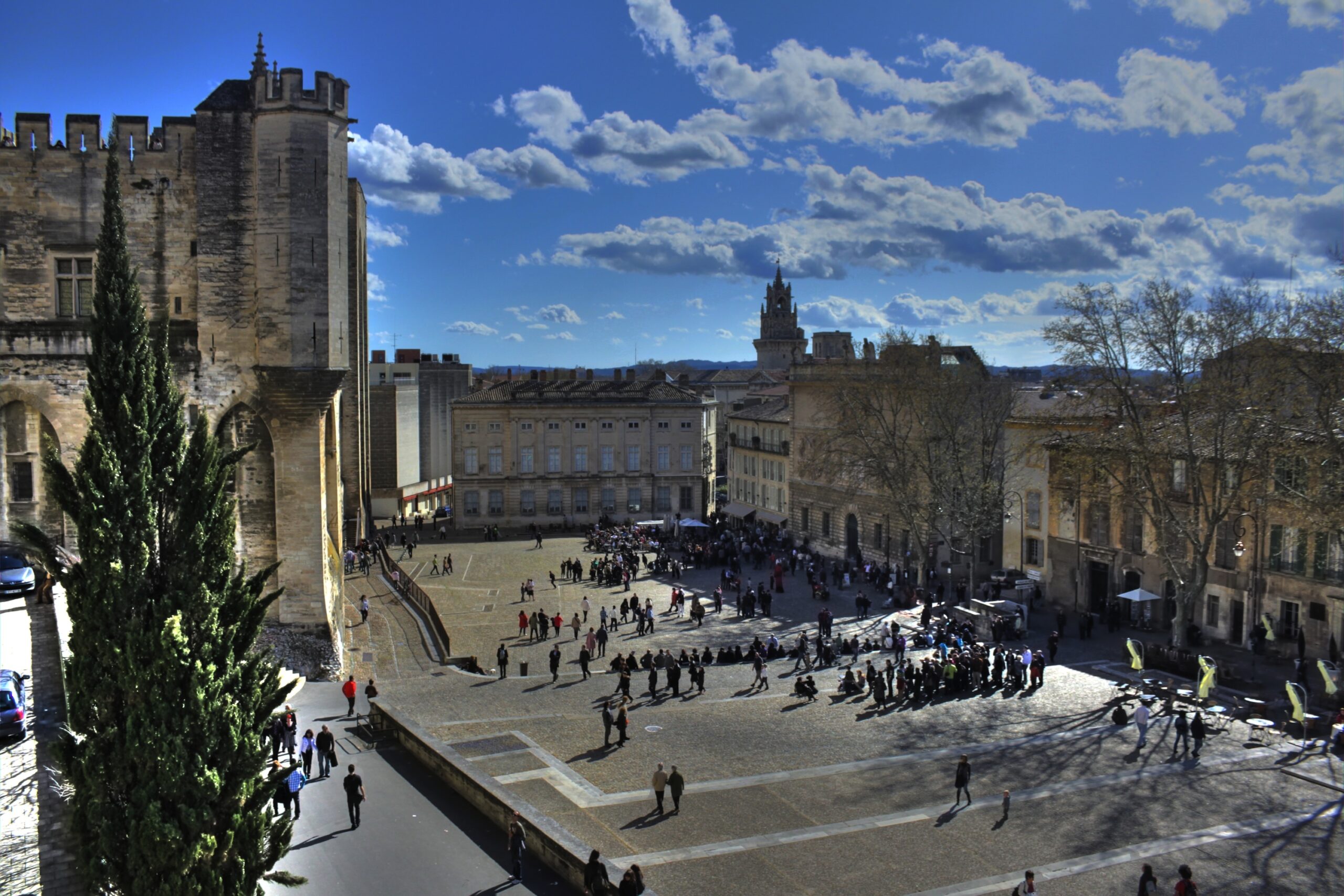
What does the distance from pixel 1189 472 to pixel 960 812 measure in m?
14.7

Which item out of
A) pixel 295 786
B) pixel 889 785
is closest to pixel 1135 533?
pixel 889 785

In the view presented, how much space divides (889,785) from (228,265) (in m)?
19.1

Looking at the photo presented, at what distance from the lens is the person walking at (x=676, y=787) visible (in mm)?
15836

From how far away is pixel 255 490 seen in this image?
2466 centimetres

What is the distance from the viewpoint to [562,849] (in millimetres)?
13281

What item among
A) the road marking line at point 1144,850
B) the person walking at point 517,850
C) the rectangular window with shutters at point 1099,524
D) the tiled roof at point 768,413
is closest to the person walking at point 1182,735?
the road marking line at point 1144,850

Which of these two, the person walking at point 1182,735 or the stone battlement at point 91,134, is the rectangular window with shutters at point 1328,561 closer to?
the person walking at point 1182,735

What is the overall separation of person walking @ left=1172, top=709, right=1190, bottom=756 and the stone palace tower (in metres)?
19.3

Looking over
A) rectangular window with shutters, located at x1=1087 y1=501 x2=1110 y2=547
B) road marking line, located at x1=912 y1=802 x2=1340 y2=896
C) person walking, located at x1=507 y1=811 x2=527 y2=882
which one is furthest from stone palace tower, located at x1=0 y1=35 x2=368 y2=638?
rectangular window with shutters, located at x1=1087 y1=501 x2=1110 y2=547

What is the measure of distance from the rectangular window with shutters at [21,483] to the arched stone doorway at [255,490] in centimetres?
513

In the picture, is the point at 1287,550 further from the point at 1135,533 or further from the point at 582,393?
the point at 582,393

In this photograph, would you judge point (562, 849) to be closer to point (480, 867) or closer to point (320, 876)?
point (480, 867)

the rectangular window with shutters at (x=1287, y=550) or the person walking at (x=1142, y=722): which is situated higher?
the rectangular window with shutters at (x=1287, y=550)

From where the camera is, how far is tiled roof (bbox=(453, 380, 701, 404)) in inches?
2361
